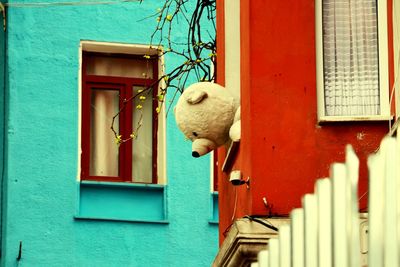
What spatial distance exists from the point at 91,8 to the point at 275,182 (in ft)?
35.9

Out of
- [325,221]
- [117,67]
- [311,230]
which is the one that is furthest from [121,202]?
[325,221]

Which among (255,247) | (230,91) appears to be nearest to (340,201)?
(255,247)

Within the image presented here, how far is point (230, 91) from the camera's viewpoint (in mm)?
19500

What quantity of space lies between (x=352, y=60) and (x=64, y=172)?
10.3m

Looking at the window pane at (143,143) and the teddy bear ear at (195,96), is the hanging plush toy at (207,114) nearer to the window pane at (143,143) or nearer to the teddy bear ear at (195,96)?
the teddy bear ear at (195,96)

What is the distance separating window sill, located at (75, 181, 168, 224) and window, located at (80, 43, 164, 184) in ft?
0.60

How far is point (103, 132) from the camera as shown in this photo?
91.8 feet

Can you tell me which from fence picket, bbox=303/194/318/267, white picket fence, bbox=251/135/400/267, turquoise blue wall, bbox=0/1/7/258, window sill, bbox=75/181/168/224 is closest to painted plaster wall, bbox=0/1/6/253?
turquoise blue wall, bbox=0/1/7/258

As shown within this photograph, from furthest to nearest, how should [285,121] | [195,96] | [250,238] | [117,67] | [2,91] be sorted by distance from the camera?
[117,67], [2,91], [195,96], [285,121], [250,238]

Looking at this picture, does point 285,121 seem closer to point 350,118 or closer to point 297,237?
point 350,118

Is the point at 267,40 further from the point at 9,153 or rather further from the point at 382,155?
the point at 9,153

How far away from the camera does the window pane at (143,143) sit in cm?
2791

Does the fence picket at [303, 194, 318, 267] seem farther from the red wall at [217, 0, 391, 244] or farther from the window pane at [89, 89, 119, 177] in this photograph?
the window pane at [89, 89, 119, 177]

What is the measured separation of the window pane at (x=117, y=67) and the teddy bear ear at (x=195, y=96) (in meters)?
8.76
